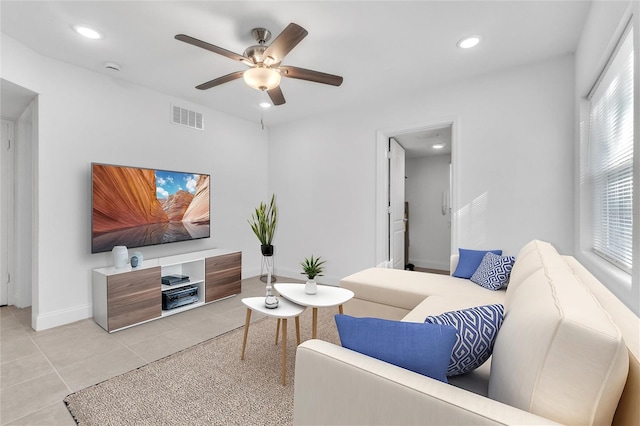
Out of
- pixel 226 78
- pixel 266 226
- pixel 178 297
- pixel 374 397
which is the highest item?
pixel 226 78

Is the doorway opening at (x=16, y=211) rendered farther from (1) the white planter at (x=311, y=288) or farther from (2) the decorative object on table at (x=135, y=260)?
(1) the white planter at (x=311, y=288)

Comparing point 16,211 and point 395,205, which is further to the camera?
point 395,205

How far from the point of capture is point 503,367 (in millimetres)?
892

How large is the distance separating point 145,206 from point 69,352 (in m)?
1.56

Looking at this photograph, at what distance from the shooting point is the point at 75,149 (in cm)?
297

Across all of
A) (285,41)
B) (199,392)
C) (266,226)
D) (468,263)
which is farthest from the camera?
(266,226)

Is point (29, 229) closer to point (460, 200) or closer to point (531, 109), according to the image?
point (460, 200)

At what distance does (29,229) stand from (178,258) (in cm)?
174

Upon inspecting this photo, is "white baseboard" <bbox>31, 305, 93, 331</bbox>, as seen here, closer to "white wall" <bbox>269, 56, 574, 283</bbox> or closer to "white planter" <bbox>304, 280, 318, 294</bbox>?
"white planter" <bbox>304, 280, 318, 294</bbox>

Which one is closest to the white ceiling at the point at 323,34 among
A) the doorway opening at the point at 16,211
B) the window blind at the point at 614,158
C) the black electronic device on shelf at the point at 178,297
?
the window blind at the point at 614,158

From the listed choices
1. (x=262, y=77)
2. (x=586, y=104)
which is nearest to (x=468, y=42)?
(x=586, y=104)

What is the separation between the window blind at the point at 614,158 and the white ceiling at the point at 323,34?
0.74 metres

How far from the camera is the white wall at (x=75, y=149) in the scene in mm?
2760

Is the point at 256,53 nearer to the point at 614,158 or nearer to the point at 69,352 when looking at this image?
the point at 614,158
